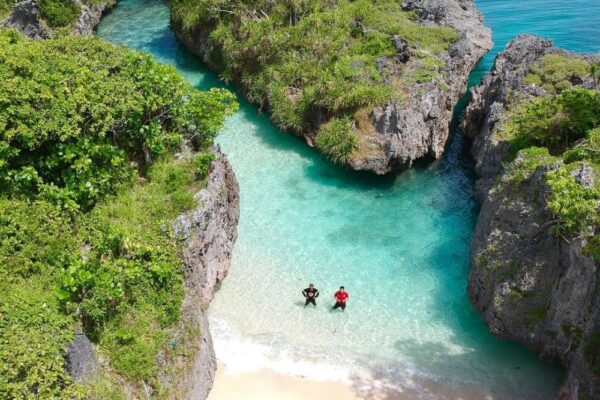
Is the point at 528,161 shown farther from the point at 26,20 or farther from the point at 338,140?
the point at 26,20

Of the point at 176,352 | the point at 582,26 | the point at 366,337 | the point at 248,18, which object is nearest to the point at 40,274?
the point at 176,352

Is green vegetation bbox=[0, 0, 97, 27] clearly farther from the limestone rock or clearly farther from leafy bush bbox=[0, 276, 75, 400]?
leafy bush bbox=[0, 276, 75, 400]

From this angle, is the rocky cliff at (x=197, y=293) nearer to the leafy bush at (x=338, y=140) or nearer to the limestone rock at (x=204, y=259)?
the limestone rock at (x=204, y=259)

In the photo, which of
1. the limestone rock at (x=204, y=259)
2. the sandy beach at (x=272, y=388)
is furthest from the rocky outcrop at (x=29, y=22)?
the sandy beach at (x=272, y=388)

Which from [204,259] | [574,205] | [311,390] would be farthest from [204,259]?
[574,205]

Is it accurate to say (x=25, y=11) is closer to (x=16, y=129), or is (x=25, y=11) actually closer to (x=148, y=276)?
(x=16, y=129)

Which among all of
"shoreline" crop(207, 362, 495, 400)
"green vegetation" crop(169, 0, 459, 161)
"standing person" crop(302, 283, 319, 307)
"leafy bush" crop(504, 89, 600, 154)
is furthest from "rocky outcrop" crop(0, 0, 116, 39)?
"leafy bush" crop(504, 89, 600, 154)
